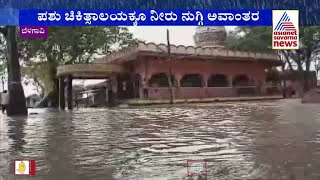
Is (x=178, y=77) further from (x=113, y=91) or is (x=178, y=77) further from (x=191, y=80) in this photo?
(x=113, y=91)

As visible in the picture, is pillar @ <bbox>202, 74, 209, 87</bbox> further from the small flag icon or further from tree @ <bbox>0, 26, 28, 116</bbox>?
the small flag icon

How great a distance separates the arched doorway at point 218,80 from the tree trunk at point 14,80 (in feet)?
43.2

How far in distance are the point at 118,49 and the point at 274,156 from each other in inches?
811

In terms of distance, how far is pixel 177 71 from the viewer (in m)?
26.0

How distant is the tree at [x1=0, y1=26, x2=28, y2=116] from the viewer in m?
16.1

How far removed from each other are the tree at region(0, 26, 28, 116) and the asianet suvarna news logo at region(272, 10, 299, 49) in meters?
10.9

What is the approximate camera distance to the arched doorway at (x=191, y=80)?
27703mm

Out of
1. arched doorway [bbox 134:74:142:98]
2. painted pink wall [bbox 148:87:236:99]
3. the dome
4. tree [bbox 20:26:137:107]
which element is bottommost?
painted pink wall [bbox 148:87:236:99]

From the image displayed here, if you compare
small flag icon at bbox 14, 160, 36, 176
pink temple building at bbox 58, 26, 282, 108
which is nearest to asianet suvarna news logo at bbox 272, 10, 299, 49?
small flag icon at bbox 14, 160, 36, 176

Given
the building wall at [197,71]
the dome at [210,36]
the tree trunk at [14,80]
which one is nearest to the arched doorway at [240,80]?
the building wall at [197,71]

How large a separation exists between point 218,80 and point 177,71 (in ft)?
10.2

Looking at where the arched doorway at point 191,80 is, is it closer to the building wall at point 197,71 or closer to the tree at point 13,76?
the building wall at point 197,71

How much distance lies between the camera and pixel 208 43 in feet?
106

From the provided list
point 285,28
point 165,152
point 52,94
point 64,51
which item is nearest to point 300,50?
point 64,51
